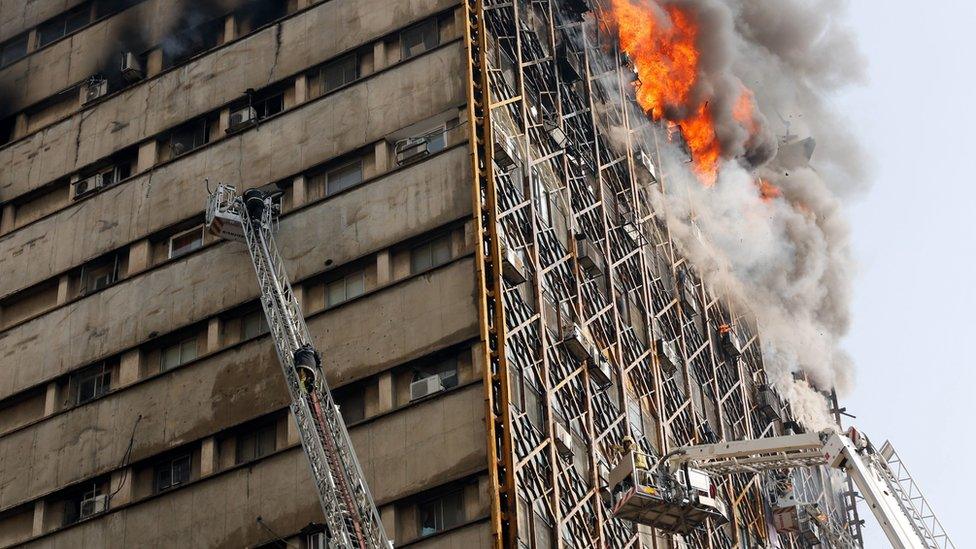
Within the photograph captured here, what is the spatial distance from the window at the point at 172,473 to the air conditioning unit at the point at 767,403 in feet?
93.0

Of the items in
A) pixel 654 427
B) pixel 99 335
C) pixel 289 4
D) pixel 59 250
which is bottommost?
pixel 654 427

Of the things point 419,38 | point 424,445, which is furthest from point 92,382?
point 419,38

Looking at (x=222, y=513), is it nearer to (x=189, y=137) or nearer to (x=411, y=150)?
(x=411, y=150)

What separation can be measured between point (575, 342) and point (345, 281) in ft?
24.5

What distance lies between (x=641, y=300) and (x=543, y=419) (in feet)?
46.4

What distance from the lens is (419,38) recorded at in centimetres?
5841

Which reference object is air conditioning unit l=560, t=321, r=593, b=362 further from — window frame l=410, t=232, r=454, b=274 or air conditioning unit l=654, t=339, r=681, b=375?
air conditioning unit l=654, t=339, r=681, b=375

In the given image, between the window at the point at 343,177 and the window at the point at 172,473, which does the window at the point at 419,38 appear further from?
the window at the point at 172,473

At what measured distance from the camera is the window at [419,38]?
190 feet

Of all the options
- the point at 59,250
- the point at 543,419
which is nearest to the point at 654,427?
the point at 543,419

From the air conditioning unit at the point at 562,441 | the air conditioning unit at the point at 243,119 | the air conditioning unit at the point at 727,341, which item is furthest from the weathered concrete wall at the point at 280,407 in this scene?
the air conditioning unit at the point at 727,341

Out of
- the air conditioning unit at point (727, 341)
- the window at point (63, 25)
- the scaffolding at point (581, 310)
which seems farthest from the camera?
the air conditioning unit at point (727, 341)

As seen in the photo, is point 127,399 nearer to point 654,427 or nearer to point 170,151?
point 170,151

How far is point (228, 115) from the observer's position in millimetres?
60906
